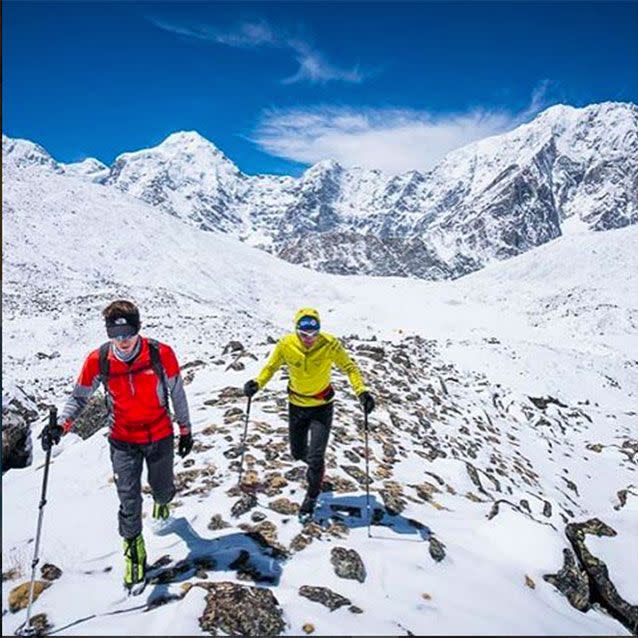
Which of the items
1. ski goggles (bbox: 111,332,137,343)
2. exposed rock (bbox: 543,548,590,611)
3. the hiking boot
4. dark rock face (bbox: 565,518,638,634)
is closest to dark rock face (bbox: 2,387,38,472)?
ski goggles (bbox: 111,332,137,343)

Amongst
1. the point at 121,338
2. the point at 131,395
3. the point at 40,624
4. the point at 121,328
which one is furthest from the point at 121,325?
the point at 40,624

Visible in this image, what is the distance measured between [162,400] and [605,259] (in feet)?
246

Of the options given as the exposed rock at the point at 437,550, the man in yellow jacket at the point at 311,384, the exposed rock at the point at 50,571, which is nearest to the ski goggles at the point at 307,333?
the man in yellow jacket at the point at 311,384

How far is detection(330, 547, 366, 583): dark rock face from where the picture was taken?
6.78 m

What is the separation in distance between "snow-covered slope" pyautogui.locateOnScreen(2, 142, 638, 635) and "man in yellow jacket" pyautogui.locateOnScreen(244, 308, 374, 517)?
2.96 ft

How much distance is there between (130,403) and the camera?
22.4 ft

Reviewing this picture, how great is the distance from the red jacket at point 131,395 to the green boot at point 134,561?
118 centimetres

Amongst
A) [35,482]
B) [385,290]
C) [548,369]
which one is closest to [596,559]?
[35,482]

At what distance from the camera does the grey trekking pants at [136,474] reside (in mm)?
6613

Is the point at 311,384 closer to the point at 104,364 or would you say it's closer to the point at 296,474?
the point at 296,474

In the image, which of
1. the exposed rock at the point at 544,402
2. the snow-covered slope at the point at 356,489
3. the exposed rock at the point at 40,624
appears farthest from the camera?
the exposed rock at the point at 544,402

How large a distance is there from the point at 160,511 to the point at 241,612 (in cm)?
267

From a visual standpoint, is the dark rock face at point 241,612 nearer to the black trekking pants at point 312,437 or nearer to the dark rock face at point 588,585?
the black trekking pants at point 312,437

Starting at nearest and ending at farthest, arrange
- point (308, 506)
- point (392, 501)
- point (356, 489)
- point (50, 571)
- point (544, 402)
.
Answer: point (50, 571), point (308, 506), point (392, 501), point (356, 489), point (544, 402)
